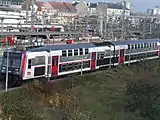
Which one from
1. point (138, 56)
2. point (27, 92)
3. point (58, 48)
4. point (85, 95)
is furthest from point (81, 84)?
point (138, 56)

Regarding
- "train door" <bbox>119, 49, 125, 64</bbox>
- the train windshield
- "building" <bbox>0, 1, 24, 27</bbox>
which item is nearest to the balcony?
"building" <bbox>0, 1, 24, 27</bbox>

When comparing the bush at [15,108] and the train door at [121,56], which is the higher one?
the train door at [121,56]

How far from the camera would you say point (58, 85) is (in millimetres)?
19938

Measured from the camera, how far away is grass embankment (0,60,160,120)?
51.5ft

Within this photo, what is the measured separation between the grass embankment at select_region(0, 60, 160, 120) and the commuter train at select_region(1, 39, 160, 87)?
143 cm

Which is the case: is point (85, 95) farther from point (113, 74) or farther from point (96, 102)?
point (113, 74)

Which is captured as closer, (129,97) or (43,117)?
(43,117)

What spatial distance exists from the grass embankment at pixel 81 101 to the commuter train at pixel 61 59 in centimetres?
143

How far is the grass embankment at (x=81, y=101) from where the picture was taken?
15695 millimetres

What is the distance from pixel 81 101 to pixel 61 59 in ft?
14.6

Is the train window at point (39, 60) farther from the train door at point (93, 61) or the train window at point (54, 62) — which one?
the train door at point (93, 61)

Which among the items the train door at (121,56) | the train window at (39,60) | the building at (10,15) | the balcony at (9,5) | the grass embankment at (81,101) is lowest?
the grass embankment at (81,101)

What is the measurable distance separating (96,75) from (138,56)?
10321mm

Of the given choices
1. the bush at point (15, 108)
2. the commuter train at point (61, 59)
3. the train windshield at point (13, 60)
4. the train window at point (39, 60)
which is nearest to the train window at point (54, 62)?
the commuter train at point (61, 59)
